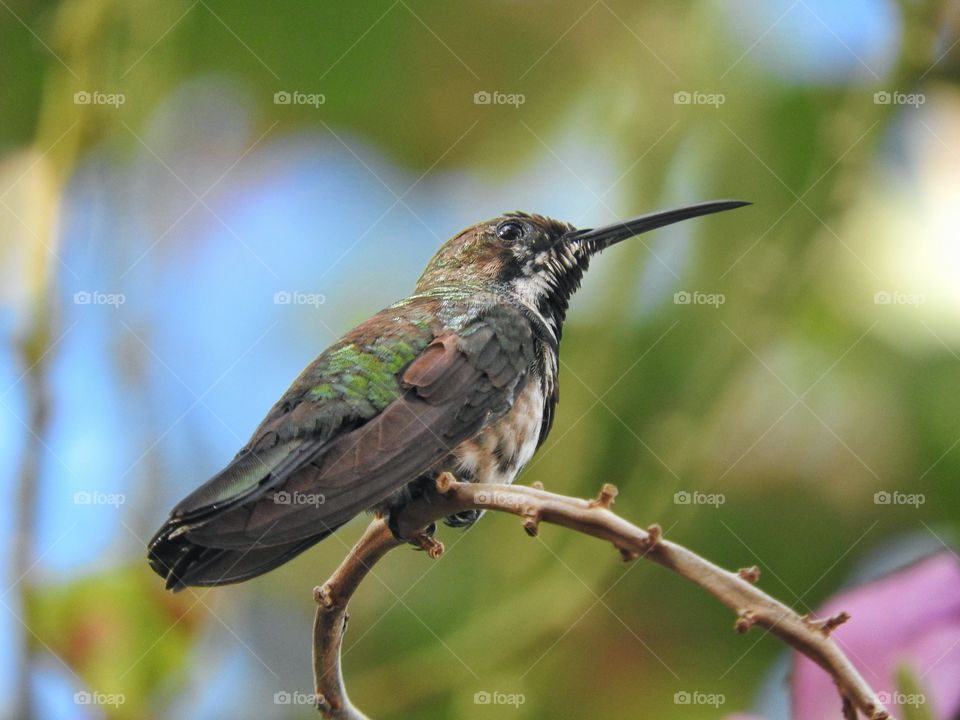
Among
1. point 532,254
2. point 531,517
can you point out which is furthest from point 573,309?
point 531,517

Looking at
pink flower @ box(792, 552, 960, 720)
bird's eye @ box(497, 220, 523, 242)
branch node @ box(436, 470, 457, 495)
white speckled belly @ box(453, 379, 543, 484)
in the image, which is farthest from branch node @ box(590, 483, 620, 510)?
bird's eye @ box(497, 220, 523, 242)

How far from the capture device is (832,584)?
2529mm

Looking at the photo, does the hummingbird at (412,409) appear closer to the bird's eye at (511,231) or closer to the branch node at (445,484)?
the bird's eye at (511,231)

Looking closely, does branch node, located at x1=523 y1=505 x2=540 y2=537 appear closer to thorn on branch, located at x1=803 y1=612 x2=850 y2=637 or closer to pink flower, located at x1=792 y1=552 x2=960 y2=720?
thorn on branch, located at x1=803 y1=612 x2=850 y2=637

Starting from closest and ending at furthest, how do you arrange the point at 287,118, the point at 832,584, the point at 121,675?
the point at 121,675 < the point at 832,584 < the point at 287,118

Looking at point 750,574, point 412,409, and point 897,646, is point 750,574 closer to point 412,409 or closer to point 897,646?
point 897,646

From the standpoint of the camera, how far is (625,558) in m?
1.13

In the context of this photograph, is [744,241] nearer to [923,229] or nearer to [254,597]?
[923,229]

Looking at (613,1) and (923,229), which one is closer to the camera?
(923,229)

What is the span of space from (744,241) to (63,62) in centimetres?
183

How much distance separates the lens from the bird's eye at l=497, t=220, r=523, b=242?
90.7 inches

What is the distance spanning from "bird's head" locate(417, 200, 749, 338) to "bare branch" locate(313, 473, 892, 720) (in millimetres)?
755

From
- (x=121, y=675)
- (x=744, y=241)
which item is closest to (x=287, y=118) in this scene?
(x=744, y=241)

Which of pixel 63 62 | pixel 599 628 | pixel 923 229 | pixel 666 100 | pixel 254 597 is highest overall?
pixel 63 62
